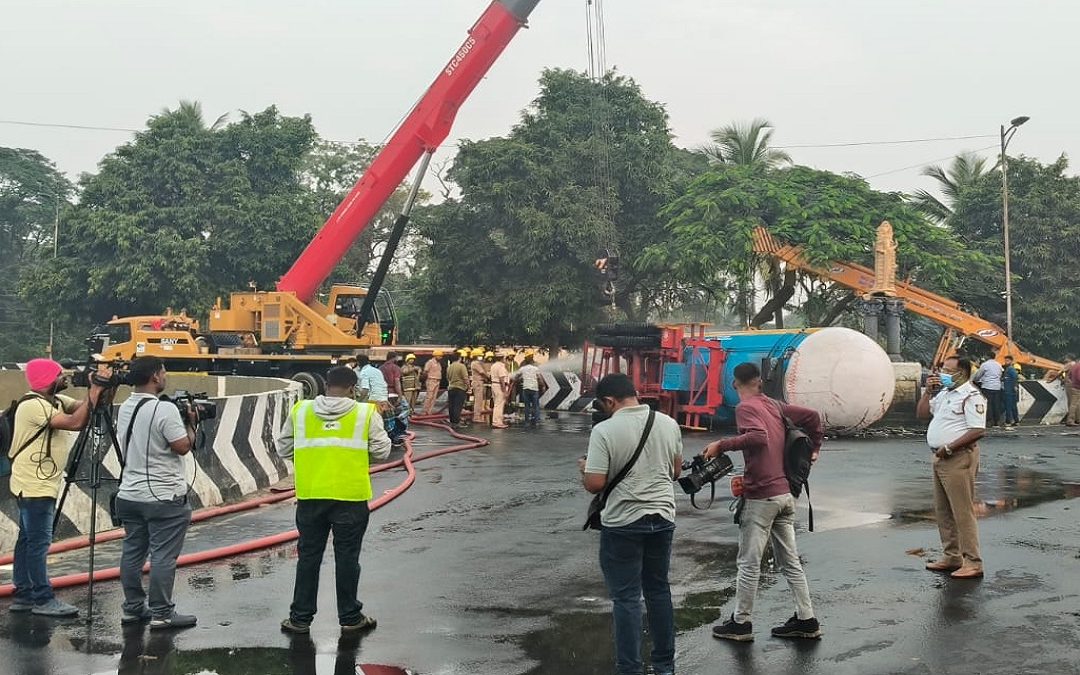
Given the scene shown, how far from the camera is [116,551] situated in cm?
906

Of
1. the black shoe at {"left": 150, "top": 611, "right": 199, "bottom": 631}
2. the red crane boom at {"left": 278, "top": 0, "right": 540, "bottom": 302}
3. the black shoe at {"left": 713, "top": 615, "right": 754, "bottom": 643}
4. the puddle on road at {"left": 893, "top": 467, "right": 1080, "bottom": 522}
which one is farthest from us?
the red crane boom at {"left": 278, "top": 0, "right": 540, "bottom": 302}

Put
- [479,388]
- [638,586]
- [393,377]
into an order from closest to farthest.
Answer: [638,586], [393,377], [479,388]

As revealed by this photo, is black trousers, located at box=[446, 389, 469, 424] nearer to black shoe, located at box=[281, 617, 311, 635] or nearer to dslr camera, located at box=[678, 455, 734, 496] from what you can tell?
black shoe, located at box=[281, 617, 311, 635]

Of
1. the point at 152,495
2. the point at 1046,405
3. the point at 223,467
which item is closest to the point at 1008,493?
the point at 223,467

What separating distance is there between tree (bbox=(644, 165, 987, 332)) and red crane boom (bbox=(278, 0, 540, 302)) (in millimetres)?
11357

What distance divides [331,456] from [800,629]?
9.87 ft

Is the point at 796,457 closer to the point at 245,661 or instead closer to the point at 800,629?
the point at 800,629

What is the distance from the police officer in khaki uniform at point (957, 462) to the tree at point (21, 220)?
55.4 meters

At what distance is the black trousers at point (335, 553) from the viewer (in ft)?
21.2

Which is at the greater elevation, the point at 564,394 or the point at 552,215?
the point at 552,215

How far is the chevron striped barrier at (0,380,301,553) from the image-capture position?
30.7ft

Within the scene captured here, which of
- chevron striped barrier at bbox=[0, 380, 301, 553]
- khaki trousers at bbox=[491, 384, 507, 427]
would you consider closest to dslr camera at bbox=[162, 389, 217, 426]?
chevron striped barrier at bbox=[0, 380, 301, 553]

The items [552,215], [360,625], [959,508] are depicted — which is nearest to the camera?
[360,625]

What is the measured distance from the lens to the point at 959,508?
788 cm
